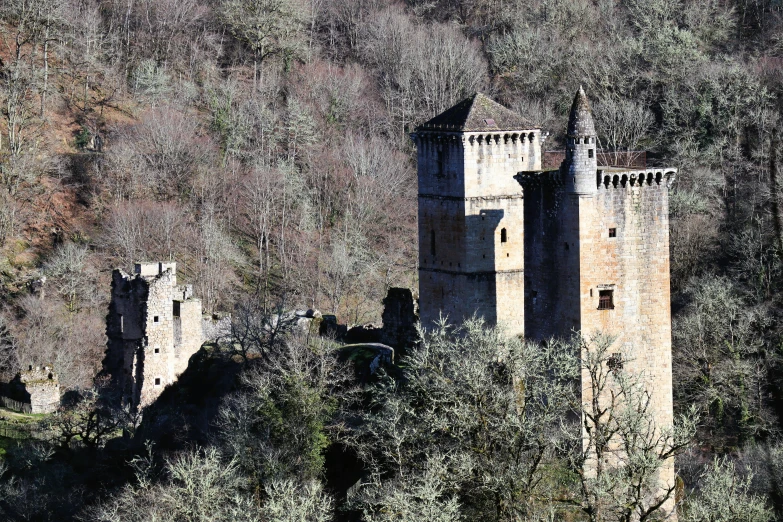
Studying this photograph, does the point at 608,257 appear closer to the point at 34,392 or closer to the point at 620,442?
the point at 620,442

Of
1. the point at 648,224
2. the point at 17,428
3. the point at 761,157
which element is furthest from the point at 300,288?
the point at 648,224

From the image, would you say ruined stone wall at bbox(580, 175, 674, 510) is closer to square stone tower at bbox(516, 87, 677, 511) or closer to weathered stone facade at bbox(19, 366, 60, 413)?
square stone tower at bbox(516, 87, 677, 511)

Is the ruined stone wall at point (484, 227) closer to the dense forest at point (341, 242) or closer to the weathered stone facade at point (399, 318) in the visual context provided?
the dense forest at point (341, 242)

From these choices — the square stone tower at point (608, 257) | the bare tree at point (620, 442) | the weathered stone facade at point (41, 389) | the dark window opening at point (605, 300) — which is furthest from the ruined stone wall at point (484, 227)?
the weathered stone facade at point (41, 389)

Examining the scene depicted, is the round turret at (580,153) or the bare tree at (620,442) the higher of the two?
the round turret at (580,153)

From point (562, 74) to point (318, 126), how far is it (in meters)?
10.7

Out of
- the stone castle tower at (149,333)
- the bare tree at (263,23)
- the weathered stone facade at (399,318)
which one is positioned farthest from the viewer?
the bare tree at (263,23)

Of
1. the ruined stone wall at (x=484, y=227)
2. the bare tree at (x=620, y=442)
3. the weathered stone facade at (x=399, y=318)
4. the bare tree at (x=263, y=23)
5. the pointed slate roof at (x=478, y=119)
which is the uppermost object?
the bare tree at (x=263, y=23)

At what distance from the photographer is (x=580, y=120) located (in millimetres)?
34844

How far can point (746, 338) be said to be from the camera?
160ft

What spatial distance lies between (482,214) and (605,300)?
27.1 feet

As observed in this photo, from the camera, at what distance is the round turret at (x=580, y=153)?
113 feet

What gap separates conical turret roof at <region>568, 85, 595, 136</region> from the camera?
34.7 metres

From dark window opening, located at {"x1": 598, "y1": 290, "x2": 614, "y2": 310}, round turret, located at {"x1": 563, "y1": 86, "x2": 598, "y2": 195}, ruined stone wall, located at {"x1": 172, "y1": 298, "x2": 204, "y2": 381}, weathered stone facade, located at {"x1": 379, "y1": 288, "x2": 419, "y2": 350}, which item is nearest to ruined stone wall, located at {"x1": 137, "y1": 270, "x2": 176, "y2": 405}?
ruined stone wall, located at {"x1": 172, "y1": 298, "x2": 204, "y2": 381}
